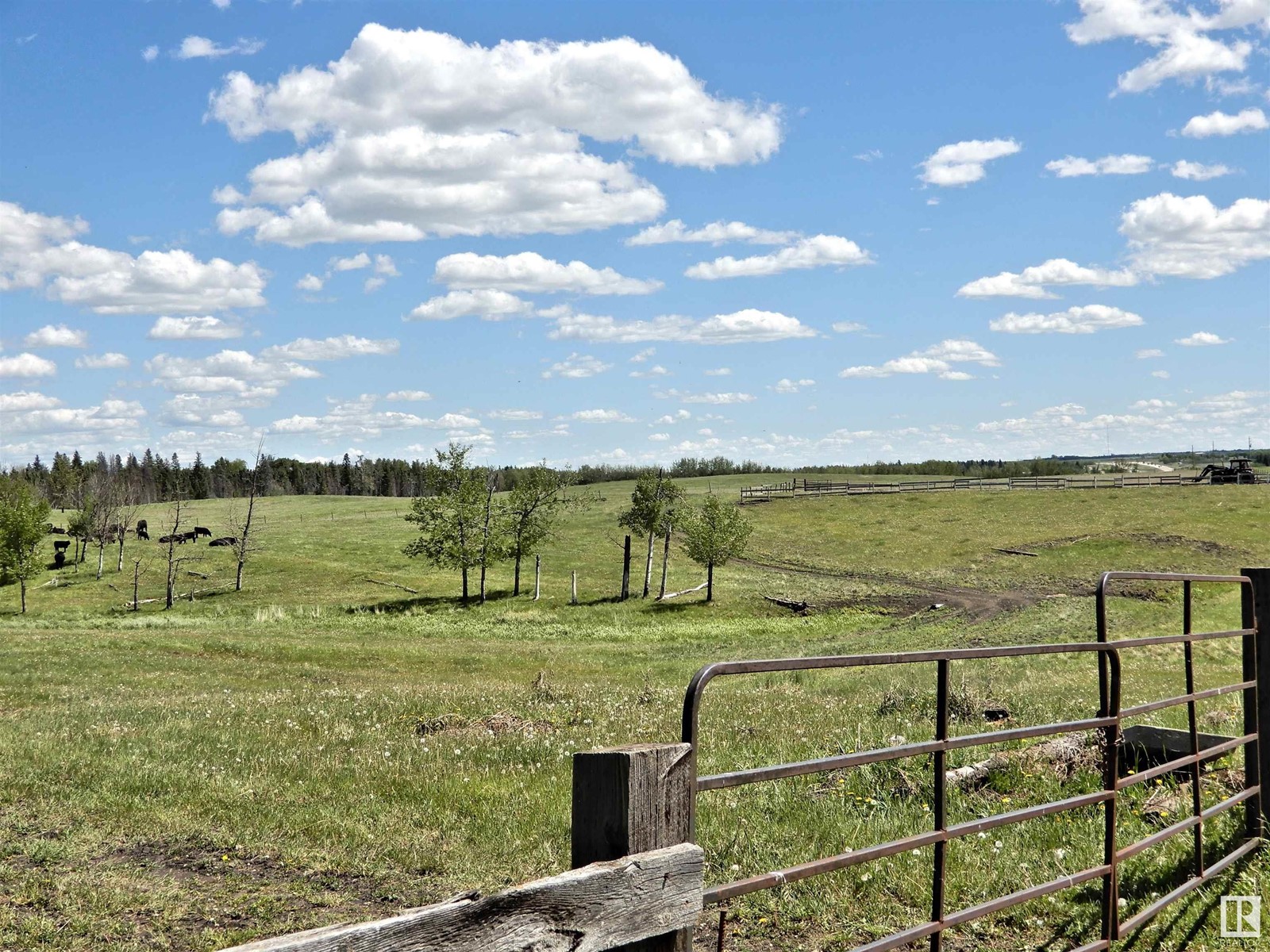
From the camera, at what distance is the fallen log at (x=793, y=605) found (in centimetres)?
5242

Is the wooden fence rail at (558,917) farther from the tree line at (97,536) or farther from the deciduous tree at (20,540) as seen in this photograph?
the deciduous tree at (20,540)

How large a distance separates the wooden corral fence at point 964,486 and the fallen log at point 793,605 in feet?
166

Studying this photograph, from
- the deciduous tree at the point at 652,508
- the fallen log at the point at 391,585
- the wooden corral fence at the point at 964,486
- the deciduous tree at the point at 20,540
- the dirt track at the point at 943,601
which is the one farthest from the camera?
the wooden corral fence at the point at 964,486

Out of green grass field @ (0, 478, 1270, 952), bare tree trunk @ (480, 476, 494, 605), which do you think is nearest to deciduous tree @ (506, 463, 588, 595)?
bare tree trunk @ (480, 476, 494, 605)

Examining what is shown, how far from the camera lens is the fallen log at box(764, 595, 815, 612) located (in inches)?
2064

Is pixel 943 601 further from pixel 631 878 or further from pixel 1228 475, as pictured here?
pixel 1228 475

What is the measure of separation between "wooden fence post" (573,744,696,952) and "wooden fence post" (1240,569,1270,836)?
6235mm

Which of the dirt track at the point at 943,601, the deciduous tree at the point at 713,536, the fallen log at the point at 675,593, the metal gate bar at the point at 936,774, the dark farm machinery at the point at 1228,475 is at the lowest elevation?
the fallen log at the point at 675,593

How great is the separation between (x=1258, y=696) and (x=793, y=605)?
4605 cm

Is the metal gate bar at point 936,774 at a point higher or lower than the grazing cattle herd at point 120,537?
higher

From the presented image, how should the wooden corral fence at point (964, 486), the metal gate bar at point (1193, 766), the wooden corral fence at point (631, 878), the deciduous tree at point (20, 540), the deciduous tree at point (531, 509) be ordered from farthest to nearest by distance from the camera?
the wooden corral fence at point (964, 486)
the deciduous tree at point (531, 509)
the deciduous tree at point (20, 540)
the metal gate bar at point (1193, 766)
the wooden corral fence at point (631, 878)

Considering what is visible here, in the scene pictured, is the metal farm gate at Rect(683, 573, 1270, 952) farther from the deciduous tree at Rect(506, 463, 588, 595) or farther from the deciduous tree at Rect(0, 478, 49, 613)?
the deciduous tree at Rect(0, 478, 49, 613)

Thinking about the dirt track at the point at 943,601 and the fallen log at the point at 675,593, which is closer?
the dirt track at the point at 943,601

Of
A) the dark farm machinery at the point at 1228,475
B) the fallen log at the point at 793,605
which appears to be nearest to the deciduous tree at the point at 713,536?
the fallen log at the point at 793,605
